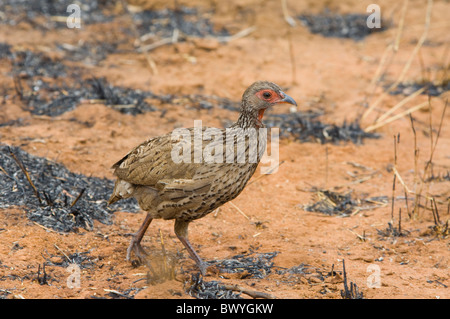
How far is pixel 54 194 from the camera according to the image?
6035 millimetres

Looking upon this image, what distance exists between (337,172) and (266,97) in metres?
2.72

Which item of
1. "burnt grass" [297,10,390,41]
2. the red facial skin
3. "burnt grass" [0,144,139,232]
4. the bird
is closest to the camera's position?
the bird

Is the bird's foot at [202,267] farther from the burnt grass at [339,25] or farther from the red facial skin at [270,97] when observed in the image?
the burnt grass at [339,25]

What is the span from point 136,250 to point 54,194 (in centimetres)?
138

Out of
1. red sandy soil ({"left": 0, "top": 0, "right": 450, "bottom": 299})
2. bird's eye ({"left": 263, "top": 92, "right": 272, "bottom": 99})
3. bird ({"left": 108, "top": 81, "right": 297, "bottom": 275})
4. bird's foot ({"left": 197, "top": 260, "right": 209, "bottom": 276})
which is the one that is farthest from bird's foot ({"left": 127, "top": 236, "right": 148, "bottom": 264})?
bird's eye ({"left": 263, "top": 92, "right": 272, "bottom": 99})

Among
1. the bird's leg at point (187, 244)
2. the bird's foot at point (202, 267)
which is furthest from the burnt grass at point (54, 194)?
the bird's foot at point (202, 267)

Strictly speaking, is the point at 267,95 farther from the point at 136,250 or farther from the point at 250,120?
the point at 136,250

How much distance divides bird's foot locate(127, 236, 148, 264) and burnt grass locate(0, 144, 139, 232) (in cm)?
70

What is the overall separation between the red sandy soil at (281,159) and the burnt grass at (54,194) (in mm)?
149

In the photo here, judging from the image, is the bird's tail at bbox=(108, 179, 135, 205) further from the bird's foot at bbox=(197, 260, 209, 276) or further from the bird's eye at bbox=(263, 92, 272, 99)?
the bird's eye at bbox=(263, 92, 272, 99)

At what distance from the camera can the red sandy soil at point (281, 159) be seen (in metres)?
4.89

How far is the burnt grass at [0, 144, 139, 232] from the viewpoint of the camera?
5.65 m

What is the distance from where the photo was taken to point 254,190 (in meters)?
6.96
